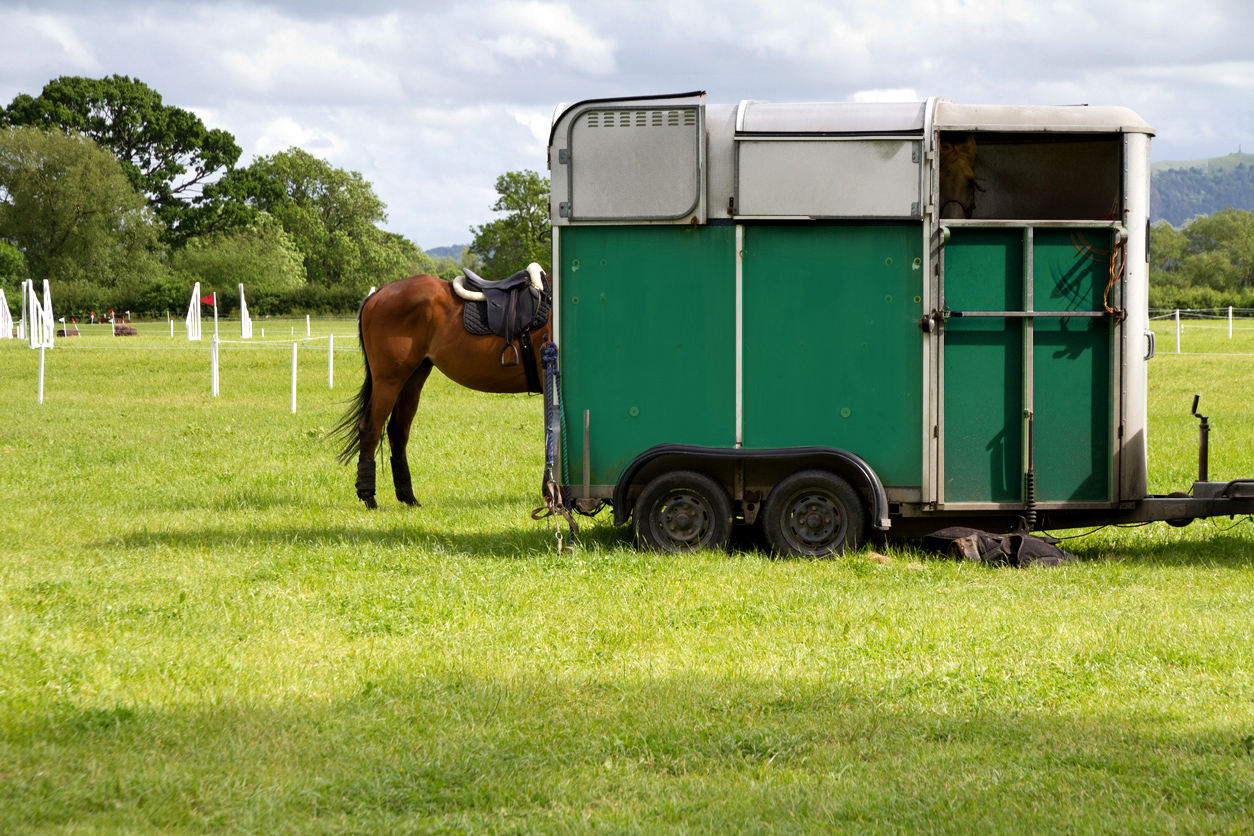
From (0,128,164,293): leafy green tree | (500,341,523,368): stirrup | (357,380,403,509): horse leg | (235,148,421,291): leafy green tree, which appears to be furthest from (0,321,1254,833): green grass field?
(235,148,421,291): leafy green tree

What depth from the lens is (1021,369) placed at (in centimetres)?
788

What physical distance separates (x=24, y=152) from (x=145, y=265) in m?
8.57

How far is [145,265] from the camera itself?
66812 mm

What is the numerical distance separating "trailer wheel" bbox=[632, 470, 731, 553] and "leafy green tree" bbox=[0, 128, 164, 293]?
6472 centimetres

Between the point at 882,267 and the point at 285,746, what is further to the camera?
the point at 882,267

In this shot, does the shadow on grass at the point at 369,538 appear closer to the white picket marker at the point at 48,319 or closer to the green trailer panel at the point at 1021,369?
the green trailer panel at the point at 1021,369

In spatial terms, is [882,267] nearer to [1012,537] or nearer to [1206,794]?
[1012,537]

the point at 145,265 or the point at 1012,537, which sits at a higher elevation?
the point at 145,265

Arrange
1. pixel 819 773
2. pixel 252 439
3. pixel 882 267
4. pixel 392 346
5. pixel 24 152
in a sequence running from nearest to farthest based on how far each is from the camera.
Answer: pixel 819 773 → pixel 882 267 → pixel 392 346 → pixel 252 439 → pixel 24 152

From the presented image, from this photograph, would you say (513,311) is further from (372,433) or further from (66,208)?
(66,208)

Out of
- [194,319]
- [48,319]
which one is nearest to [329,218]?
[194,319]

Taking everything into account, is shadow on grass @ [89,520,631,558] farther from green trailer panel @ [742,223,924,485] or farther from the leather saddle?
green trailer panel @ [742,223,924,485]

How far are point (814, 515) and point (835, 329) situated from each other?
1326 millimetres

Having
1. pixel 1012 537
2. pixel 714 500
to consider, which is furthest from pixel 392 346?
pixel 1012 537
